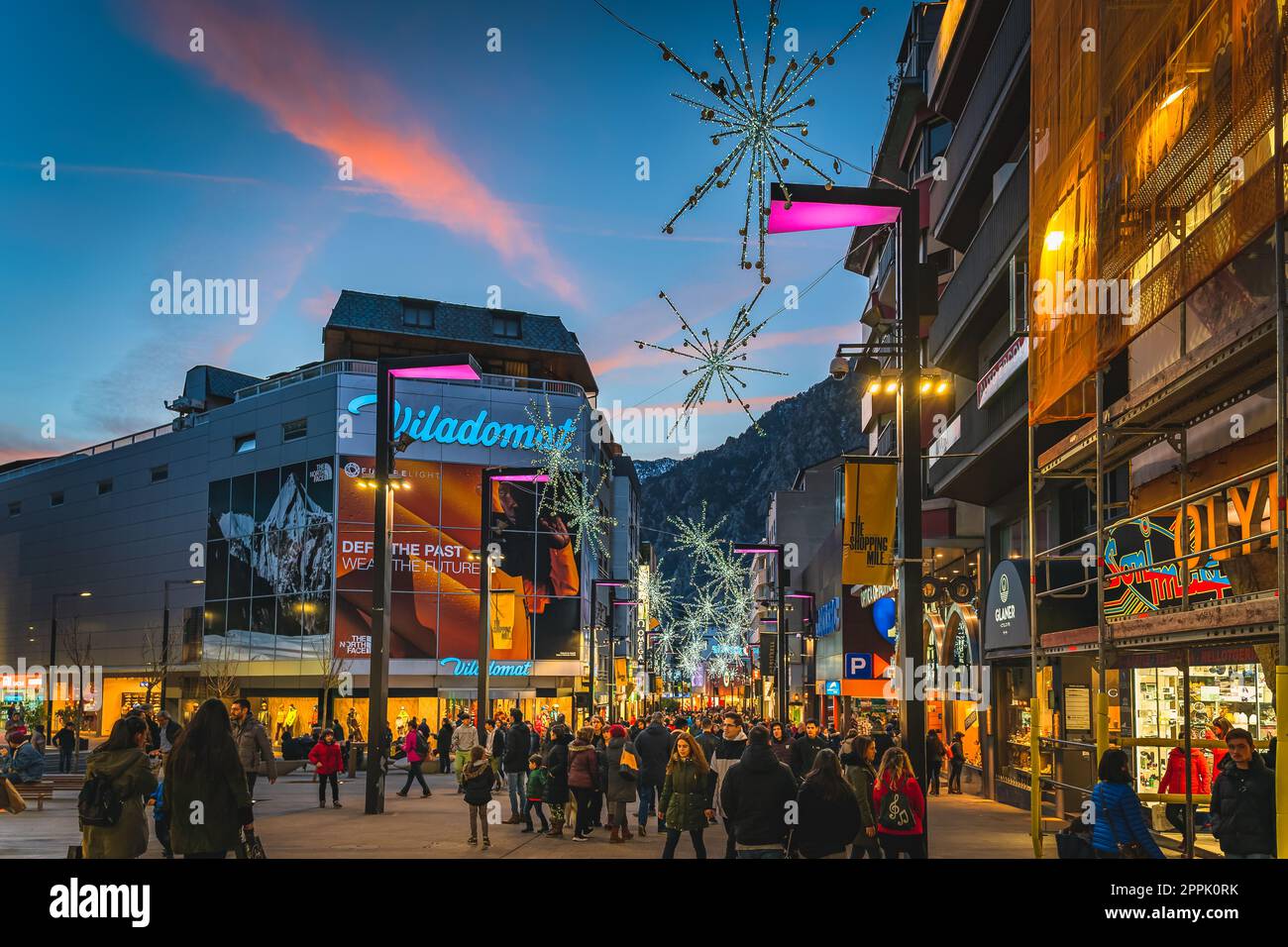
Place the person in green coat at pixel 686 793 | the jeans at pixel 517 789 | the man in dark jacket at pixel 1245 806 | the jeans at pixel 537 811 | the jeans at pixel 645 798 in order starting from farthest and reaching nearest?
the jeans at pixel 517 789, the jeans at pixel 537 811, the jeans at pixel 645 798, the person in green coat at pixel 686 793, the man in dark jacket at pixel 1245 806

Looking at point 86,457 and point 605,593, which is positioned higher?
point 86,457

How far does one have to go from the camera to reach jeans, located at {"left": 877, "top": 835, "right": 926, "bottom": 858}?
1202 cm

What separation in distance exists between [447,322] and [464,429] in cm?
1239

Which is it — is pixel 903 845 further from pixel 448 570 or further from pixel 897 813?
pixel 448 570

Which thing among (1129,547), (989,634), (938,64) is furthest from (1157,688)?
(938,64)

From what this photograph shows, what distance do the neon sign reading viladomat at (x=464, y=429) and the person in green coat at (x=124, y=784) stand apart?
181ft

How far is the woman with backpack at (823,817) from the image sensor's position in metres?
10.8

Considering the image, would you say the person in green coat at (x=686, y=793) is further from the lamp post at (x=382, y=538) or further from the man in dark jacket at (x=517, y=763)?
the lamp post at (x=382, y=538)

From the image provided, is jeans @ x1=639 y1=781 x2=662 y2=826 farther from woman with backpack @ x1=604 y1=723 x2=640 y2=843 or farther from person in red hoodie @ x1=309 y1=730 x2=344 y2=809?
person in red hoodie @ x1=309 y1=730 x2=344 y2=809

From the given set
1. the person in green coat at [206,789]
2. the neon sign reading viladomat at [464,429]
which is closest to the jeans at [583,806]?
the person in green coat at [206,789]

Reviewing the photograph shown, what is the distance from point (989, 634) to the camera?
2375cm

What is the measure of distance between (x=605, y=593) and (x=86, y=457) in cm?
3735

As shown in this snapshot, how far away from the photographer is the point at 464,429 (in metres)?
66.8
